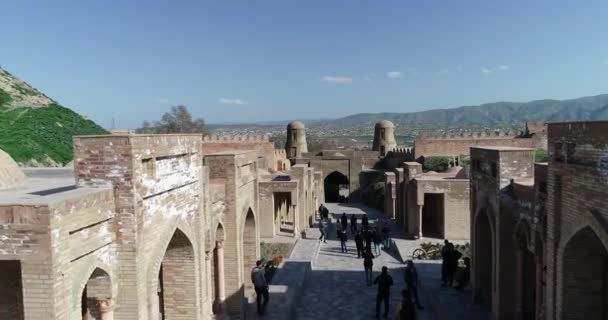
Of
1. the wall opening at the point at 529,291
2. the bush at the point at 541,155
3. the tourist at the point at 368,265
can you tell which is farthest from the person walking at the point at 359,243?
the bush at the point at 541,155

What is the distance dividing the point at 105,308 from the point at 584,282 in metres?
7.59

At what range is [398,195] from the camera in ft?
91.2

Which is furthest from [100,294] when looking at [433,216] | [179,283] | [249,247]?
[433,216]

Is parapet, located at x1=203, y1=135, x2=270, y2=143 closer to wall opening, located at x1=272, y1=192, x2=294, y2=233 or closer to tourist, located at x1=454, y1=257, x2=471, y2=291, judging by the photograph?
wall opening, located at x1=272, y1=192, x2=294, y2=233

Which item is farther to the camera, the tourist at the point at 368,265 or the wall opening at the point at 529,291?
the tourist at the point at 368,265

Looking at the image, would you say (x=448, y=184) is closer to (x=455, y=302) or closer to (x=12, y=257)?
→ (x=455, y=302)

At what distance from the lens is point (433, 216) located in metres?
24.5

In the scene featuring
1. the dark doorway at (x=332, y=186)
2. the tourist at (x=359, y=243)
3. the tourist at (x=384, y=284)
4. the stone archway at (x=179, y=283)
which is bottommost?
the dark doorway at (x=332, y=186)

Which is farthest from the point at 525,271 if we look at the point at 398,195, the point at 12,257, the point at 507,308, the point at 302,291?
the point at 398,195

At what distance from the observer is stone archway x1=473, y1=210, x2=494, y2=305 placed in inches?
526

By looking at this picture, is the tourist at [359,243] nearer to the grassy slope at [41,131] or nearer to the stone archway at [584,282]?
the stone archway at [584,282]

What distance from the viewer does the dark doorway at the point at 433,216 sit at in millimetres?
22337

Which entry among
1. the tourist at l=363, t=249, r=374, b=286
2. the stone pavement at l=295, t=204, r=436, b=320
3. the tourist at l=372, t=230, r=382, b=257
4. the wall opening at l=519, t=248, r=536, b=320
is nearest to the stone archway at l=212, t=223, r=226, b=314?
the stone pavement at l=295, t=204, r=436, b=320

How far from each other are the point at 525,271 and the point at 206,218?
715 cm
